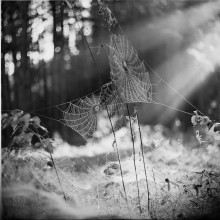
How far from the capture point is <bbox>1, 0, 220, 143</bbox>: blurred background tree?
5434 mm

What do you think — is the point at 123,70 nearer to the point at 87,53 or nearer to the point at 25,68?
the point at 25,68

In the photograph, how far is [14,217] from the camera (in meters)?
2.27

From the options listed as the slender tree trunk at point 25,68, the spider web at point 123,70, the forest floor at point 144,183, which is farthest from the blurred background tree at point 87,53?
the spider web at point 123,70

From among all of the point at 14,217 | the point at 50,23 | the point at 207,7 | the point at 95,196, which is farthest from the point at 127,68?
the point at 50,23

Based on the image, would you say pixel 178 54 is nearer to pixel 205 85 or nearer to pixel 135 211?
pixel 205 85

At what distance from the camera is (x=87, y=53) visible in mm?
7332

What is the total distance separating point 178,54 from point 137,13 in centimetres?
140

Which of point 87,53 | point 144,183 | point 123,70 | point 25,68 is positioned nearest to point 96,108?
point 123,70

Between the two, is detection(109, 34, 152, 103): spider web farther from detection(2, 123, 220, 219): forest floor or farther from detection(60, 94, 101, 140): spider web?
detection(2, 123, 220, 219): forest floor

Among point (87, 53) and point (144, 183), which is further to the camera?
point (87, 53)

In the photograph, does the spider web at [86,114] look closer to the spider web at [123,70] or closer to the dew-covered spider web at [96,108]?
the dew-covered spider web at [96,108]

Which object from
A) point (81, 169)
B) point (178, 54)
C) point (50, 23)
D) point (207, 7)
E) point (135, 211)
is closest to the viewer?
point (135, 211)

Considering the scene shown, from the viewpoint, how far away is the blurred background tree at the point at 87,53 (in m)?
5.43

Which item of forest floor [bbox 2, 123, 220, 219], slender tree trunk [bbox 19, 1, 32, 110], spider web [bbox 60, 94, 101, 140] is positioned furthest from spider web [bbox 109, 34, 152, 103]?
slender tree trunk [bbox 19, 1, 32, 110]
